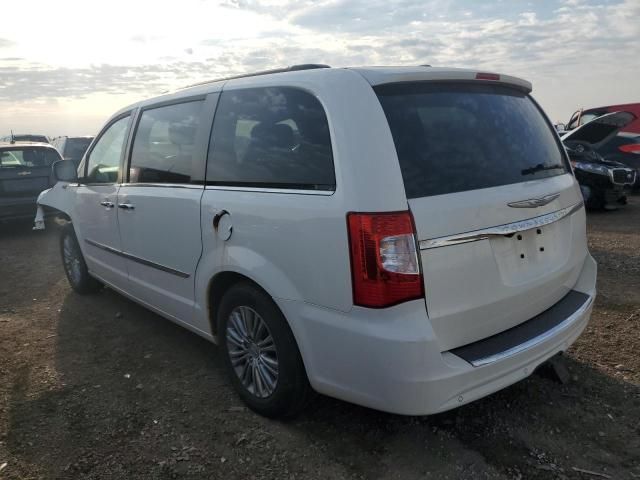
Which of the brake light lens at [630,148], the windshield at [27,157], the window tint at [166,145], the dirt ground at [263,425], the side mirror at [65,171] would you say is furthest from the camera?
the brake light lens at [630,148]

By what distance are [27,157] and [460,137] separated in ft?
30.2

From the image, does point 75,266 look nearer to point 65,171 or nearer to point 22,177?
point 65,171

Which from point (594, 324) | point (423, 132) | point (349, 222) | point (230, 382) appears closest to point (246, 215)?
point (349, 222)

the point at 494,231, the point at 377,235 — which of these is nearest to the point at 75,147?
the point at 377,235

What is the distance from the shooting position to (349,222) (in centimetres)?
230

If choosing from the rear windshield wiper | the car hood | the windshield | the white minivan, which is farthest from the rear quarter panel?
the windshield

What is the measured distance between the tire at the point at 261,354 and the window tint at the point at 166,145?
909 mm

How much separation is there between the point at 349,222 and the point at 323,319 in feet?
1.55

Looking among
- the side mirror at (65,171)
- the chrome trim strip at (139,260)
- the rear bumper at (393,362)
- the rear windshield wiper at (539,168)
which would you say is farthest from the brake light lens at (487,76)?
the side mirror at (65,171)

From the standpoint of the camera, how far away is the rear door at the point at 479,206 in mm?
2316

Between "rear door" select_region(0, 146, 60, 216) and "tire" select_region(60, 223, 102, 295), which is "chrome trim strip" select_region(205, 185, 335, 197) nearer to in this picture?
"tire" select_region(60, 223, 102, 295)

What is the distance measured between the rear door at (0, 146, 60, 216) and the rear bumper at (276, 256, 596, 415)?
27.1 ft

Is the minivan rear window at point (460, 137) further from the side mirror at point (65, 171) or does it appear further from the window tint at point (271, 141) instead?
the side mirror at point (65, 171)

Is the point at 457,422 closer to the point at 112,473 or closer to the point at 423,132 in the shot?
the point at 423,132
